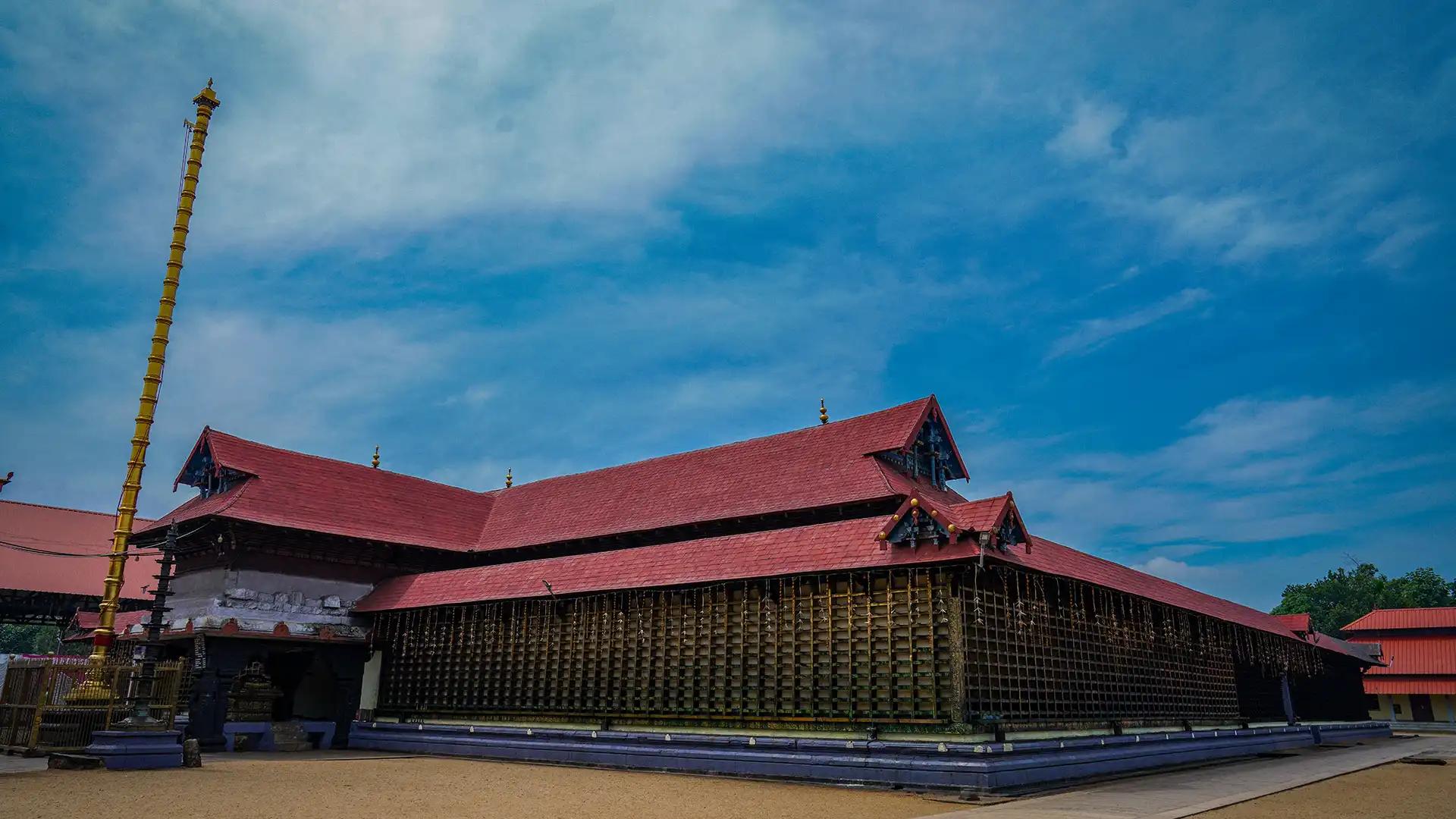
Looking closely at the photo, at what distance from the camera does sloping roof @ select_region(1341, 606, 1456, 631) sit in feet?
142

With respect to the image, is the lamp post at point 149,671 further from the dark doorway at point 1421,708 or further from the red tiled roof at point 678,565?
the dark doorway at point 1421,708

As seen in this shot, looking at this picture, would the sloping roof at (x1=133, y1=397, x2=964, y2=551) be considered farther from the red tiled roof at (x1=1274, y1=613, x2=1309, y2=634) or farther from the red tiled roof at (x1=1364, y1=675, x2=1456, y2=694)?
the red tiled roof at (x1=1364, y1=675, x2=1456, y2=694)

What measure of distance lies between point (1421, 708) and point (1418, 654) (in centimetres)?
473

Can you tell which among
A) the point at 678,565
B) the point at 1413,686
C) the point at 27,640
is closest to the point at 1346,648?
the point at 1413,686

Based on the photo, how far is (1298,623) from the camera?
30.6 metres

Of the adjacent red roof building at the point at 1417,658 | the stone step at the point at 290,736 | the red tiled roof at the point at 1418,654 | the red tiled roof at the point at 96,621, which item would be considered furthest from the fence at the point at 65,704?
the red tiled roof at the point at 1418,654

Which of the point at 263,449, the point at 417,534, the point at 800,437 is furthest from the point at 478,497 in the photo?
the point at 800,437

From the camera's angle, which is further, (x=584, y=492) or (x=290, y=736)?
(x=584, y=492)

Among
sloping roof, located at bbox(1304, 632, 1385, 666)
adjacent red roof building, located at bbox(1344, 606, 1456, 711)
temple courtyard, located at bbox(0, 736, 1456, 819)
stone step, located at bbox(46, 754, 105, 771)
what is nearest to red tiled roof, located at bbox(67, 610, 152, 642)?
temple courtyard, located at bbox(0, 736, 1456, 819)

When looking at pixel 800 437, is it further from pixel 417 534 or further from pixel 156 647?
pixel 156 647

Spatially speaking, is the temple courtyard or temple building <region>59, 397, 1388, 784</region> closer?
the temple courtyard

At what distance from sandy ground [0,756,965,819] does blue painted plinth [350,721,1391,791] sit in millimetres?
→ 489

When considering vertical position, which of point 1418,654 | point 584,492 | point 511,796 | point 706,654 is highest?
point 584,492

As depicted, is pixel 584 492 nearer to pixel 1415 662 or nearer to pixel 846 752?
pixel 846 752
